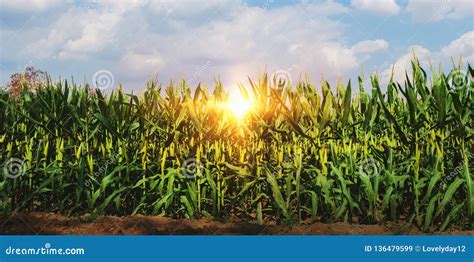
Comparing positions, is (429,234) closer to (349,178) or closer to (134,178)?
(349,178)

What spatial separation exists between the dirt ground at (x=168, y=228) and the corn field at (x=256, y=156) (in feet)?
0.54

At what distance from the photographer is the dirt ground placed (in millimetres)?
4422

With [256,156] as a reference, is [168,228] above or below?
below

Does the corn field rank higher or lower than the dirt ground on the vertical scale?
higher

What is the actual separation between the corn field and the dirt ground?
0.16 metres

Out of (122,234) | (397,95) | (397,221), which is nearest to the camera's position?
(122,234)

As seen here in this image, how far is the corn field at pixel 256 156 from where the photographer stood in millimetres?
4695

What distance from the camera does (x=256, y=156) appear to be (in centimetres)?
508

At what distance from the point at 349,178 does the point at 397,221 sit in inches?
23.5

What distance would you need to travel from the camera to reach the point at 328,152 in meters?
5.22

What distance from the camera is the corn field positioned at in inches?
185

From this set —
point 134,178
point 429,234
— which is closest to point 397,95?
point 429,234

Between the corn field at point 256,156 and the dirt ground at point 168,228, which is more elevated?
the corn field at point 256,156

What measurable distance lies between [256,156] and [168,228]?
3.83 ft
